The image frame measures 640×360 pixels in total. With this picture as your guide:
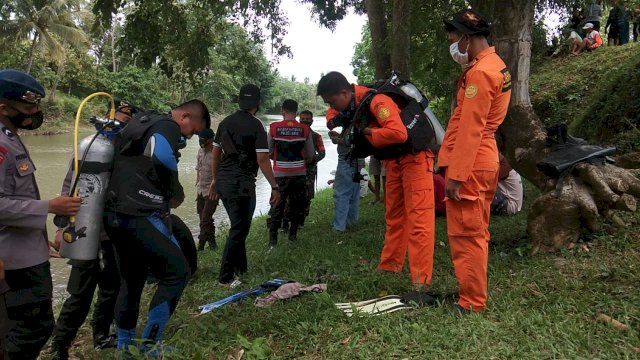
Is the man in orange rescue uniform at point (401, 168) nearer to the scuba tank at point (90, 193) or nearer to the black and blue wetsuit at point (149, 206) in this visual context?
the black and blue wetsuit at point (149, 206)

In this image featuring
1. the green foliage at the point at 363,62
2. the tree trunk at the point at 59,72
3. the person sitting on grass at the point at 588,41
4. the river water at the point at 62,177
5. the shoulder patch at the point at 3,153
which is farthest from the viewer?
the tree trunk at the point at 59,72

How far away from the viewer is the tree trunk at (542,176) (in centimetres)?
403

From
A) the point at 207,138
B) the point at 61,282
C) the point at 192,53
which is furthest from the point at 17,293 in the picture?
the point at 192,53

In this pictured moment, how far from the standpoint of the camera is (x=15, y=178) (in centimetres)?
253

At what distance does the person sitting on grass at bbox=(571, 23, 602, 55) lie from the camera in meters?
11.4

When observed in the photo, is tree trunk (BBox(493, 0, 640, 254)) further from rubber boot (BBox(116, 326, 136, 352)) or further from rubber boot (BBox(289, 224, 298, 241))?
rubber boot (BBox(116, 326, 136, 352))

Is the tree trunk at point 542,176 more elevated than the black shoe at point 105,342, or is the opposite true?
the tree trunk at point 542,176

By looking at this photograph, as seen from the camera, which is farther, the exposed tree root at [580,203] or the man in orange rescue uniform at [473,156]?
the exposed tree root at [580,203]

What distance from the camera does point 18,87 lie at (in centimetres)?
257

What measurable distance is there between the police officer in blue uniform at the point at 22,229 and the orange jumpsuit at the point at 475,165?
2.27 meters

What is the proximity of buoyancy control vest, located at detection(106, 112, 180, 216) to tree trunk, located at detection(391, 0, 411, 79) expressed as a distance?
196 inches

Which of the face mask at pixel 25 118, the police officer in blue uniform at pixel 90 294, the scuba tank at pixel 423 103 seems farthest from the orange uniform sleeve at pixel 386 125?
the face mask at pixel 25 118

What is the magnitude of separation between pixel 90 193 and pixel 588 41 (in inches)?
468

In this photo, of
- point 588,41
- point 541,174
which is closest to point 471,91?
point 541,174
